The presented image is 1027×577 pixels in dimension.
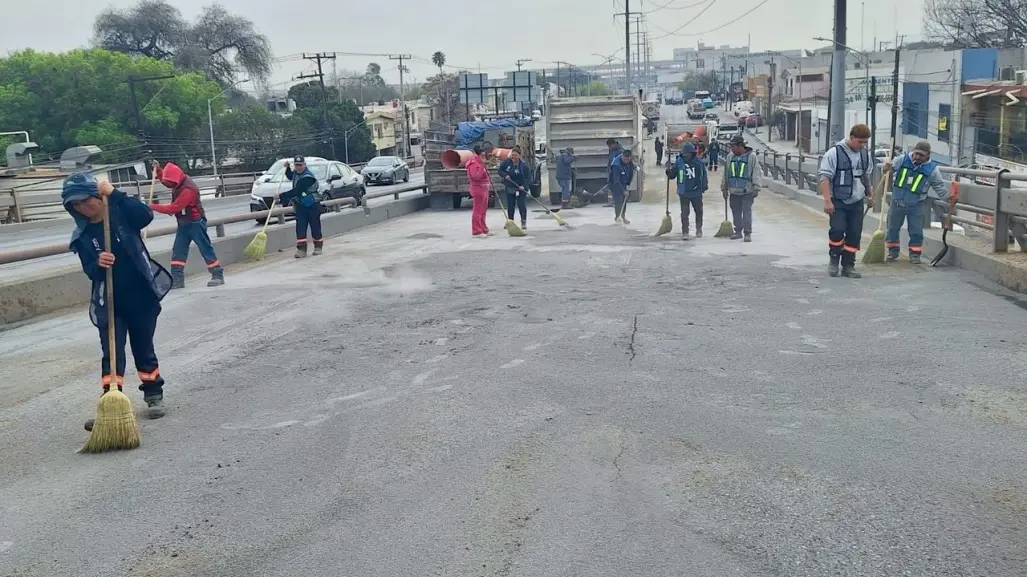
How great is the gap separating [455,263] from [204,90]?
6038cm

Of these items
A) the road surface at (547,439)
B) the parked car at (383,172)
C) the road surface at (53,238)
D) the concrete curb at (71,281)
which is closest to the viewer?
the road surface at (547,439)

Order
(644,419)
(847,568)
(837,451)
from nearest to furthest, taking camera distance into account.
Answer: (847,568) → (837,451) → (644,419)

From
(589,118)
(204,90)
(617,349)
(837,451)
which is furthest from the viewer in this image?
(204,90)

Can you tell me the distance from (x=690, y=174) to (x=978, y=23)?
54.8 m

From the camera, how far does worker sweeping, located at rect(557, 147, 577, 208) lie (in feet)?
76.6

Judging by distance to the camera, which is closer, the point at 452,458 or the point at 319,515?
the point at 319,515

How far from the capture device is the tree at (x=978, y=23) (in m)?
55.8

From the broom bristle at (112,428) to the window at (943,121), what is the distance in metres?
46.5

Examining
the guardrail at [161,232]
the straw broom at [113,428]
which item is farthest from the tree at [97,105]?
the straw broom at [113,428]

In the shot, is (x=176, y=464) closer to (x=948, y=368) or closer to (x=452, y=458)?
(x=452, y=458)

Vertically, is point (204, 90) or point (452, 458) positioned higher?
point (204, 90)

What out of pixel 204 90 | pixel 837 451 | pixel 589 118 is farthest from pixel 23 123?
pixel 837 451

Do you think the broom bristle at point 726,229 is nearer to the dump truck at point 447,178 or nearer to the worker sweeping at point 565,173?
the dump truck at point 447,178

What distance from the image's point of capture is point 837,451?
17.1ft
